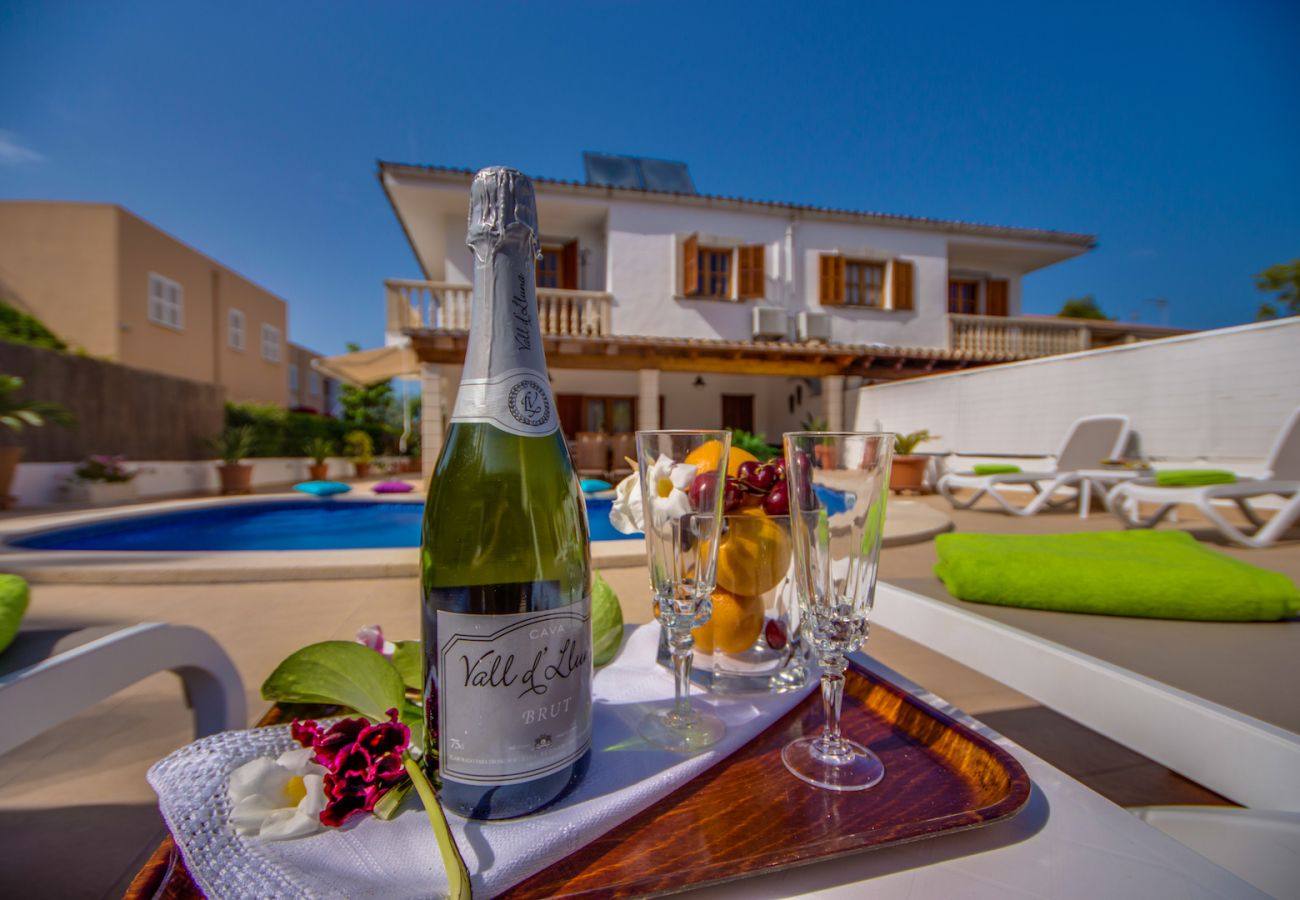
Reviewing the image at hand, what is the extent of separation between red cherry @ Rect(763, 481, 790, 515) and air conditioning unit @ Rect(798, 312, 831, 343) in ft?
31.2

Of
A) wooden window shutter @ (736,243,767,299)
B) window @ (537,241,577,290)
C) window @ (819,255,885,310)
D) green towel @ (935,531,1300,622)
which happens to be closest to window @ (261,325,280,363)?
window @ (537,241,577,290)

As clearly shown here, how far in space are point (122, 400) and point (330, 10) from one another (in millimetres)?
7460

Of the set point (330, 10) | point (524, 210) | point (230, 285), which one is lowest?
point (524, 210)

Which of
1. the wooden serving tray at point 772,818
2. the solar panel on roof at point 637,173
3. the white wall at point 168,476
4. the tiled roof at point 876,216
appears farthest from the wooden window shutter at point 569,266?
the wooden serving tray at point 772,818

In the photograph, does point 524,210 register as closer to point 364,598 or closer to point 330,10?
point 364,598

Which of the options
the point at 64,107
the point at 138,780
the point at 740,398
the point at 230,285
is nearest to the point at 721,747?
the point at 138,780

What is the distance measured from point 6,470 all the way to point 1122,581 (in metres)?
10.3

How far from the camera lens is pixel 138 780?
4.51ft

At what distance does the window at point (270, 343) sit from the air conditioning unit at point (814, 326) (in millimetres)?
18474

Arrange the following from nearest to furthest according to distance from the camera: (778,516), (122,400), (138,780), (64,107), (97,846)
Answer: (778,516) < (97,846) < (138,780) < (122,400) < (64,107)

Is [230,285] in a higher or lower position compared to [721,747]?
higher

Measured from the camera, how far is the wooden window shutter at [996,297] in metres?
11.3

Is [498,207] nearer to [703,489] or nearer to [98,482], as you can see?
[703,489]

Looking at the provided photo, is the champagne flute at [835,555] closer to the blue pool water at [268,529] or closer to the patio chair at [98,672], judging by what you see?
the patio chair at [98,672]
